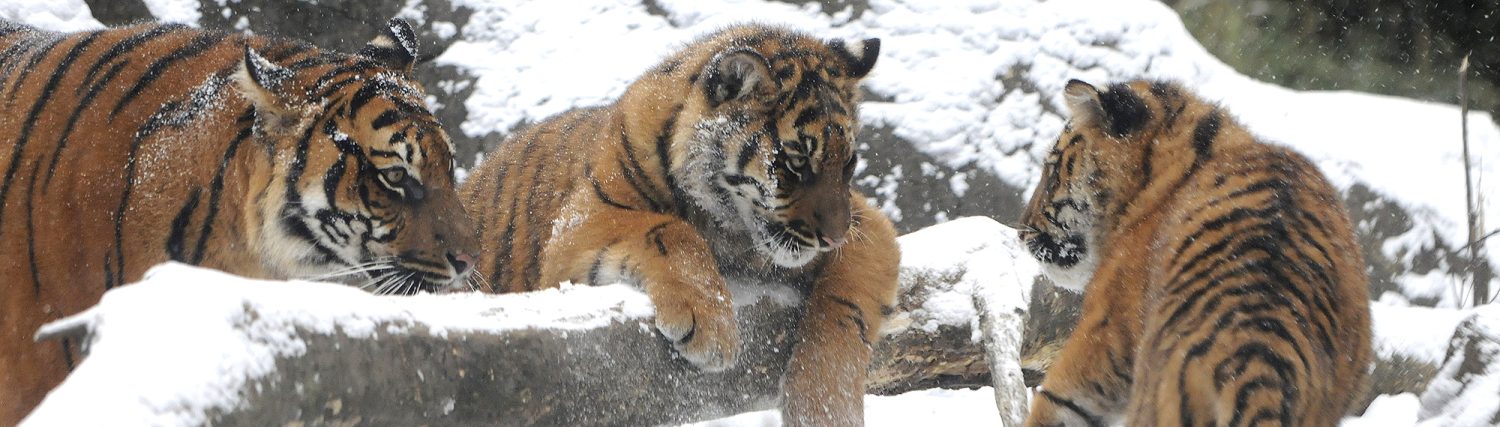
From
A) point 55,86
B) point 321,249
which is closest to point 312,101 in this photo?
point 321,249

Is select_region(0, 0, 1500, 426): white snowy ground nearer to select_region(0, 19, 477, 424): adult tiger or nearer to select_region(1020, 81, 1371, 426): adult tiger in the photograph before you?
select_region(1020, 81, 1371, 426): adult tiger

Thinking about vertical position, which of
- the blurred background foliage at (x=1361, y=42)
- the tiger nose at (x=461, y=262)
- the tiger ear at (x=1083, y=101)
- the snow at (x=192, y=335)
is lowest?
the blurred background foliage at (x=1361, y=42)

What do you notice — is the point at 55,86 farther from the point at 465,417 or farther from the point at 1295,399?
the point at 1295,399

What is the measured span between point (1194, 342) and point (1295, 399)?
0.76 ft

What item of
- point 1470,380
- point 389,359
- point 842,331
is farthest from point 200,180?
point 1470,380

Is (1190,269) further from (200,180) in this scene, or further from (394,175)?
(200,180)

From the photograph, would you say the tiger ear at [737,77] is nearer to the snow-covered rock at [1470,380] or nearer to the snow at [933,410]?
the snow-covered rock at [1470,380]

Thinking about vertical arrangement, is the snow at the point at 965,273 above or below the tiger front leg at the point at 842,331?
below

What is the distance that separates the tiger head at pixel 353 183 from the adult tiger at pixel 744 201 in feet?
1.24

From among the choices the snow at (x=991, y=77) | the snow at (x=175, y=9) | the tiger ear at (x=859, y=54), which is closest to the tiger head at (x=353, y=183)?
the tiger ear at (x=859, y=54)

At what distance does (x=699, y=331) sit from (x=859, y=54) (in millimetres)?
1202

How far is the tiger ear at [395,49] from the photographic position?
3.54 m

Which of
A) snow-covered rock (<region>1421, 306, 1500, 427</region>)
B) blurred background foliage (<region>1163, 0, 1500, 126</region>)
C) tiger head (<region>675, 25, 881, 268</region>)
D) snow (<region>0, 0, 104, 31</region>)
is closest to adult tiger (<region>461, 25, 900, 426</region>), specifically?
tiger head (<region>675, 25, 881, 268</region>)

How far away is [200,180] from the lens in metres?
3.12
